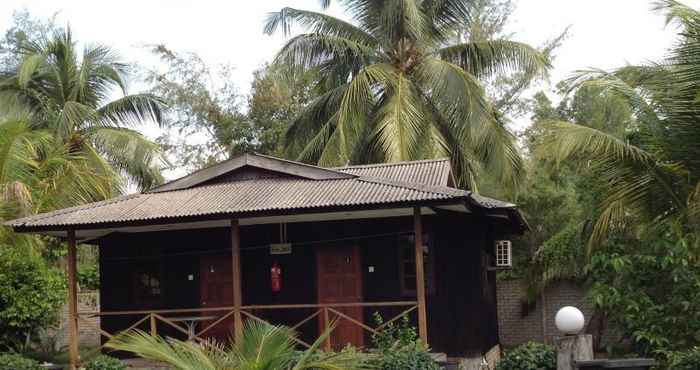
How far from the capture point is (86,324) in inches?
915

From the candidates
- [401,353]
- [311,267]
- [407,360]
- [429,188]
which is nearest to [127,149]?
[311,267]

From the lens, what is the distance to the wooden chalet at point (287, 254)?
14383 millimetres

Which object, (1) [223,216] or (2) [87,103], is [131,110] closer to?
(2) [87,103]

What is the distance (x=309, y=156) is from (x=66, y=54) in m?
8.11

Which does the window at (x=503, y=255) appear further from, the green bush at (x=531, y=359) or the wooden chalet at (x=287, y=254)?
the green bush at (x=531, y=359)

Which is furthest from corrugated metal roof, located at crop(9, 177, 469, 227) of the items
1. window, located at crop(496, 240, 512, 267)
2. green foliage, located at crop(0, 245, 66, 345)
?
window, located at crop(496, 240, 512, 267)

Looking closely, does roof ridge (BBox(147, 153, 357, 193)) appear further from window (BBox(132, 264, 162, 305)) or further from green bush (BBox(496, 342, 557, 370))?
green bush (BBox(496, 342, 557, 370))

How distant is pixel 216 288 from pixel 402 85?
7.66m

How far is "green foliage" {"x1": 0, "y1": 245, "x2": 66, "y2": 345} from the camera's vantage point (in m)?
17.6

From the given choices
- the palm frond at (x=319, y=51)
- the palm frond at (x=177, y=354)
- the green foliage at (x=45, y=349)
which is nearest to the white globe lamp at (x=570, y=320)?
the palm frond at (x=177, y=354)

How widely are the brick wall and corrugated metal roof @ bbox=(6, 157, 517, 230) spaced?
699 cm

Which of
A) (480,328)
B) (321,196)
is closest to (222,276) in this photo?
(321,196)

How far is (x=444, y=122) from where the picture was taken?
22.8m

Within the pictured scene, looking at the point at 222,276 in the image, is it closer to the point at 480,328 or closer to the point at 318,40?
the point at 480,328
